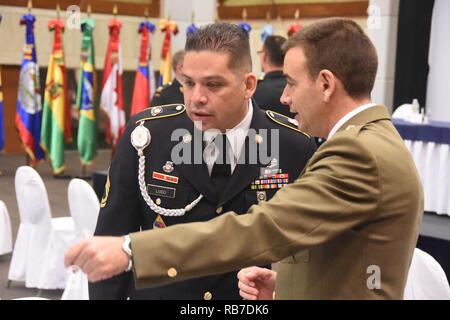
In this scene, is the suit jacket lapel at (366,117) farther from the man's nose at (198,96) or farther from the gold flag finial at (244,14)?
the gold flag finial at (244,14)

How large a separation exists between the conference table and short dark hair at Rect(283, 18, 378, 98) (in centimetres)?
429

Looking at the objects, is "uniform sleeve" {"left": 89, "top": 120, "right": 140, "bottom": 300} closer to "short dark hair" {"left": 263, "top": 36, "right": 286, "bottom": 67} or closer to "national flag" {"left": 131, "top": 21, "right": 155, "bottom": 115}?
"short dark hair" {"left": 263, "top": 36, "right": 286, "bottom": 67}

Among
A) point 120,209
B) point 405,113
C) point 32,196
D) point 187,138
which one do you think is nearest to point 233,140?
point 187,138

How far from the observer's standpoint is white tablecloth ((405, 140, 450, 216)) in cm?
550

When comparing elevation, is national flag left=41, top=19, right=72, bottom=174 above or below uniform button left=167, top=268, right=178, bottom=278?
below

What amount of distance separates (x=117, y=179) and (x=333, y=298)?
807mm

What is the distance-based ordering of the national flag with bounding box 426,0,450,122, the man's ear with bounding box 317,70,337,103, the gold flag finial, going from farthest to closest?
the gold flag finial → the national flag with bounding box 426,0,450,122 → the man's ear with bounding box 317,70,337,103

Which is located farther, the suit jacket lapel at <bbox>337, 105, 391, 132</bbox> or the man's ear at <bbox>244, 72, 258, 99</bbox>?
the man's ear at <bbox>244, 72, 258, 99</bbox>

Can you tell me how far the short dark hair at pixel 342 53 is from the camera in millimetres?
1396

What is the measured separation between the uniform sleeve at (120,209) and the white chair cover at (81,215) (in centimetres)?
213

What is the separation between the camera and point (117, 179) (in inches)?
75.5

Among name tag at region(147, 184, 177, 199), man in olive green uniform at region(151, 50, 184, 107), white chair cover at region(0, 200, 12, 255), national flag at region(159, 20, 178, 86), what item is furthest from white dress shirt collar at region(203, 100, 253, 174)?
national flag at region(159, 20, 178, 86)

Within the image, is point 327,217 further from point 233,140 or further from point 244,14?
point 244,14
